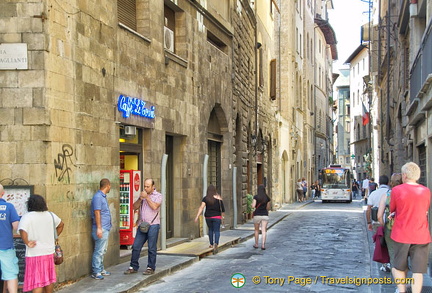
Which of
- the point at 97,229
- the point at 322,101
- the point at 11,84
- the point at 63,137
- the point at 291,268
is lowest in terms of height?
the point at 291,268

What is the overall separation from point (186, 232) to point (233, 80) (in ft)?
24.2

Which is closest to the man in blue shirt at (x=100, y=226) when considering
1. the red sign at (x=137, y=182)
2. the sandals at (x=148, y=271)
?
the sandals at (x=148, y=271)

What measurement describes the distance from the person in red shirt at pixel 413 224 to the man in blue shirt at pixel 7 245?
4.86 metres

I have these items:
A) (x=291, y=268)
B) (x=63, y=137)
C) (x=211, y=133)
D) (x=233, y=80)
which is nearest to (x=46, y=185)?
(x=63, y=137)

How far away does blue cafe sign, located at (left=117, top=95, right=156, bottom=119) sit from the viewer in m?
12.6

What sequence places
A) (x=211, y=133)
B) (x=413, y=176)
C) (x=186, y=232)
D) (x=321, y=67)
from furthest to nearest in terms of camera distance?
(x=321, y=67), (x=211, y=133), (x=186, y=232), (x=413, y=176)

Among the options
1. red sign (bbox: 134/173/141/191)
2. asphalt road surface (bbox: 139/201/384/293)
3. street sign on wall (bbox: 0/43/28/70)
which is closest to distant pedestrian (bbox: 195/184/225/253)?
asphalt road surface (bbox: 139/201/384/293)

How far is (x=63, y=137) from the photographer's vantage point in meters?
10.2

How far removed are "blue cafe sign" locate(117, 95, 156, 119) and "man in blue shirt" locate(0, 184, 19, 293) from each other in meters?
4.78

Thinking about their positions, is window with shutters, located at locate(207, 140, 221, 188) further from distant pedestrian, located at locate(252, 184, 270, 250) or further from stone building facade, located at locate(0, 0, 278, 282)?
distant pedestrian, located at locate(252, 184, 270, 250)

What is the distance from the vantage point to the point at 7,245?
7922 millimetres

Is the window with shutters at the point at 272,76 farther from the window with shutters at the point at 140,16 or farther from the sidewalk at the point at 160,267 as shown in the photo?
the window with shutters at the point at 140,16

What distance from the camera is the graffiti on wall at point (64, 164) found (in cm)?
998

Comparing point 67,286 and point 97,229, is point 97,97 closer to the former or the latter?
point 97,229
